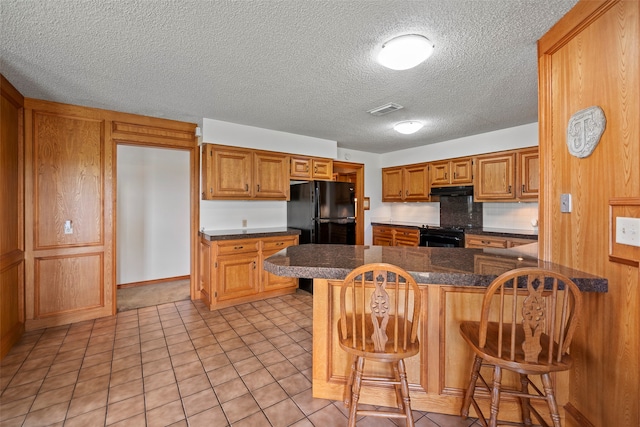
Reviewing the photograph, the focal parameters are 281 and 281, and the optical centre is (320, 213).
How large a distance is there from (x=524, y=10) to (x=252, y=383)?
9.62 ft

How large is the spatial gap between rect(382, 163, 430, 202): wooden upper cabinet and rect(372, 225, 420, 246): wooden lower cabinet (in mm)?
605

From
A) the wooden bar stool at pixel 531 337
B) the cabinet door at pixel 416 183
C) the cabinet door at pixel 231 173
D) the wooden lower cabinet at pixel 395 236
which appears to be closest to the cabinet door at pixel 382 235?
the wooden lower cabinet at pixel 395 236

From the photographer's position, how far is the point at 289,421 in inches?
65.2

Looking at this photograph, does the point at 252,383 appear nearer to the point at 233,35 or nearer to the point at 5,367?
the point at 5,367

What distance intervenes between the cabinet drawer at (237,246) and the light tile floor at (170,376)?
2.53 feet

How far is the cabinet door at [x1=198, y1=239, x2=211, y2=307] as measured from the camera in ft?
11.3

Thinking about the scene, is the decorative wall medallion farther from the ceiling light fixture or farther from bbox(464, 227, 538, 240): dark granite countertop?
bbox(464, 227, 538, 240): dark granite countertop

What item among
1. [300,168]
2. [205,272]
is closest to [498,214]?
[300,168]

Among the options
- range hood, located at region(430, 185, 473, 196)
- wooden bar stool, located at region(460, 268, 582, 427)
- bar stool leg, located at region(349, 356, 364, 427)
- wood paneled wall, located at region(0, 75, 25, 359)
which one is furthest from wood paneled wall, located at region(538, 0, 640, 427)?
wood paneled wall, located at region(0, 75, 25, 359)

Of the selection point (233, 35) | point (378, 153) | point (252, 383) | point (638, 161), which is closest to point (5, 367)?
point (252, 383)

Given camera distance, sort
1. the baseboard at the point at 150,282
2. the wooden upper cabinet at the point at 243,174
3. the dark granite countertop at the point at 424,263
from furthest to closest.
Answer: the baseboard at the point at 150,282
the wooden upper cabinet at the point at 243,174
the dark granite countertop at the point at 424,263

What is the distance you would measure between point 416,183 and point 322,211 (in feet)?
6.70

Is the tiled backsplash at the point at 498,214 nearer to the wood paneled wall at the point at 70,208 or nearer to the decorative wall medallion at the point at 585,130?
the decorative wall medallion at the point at 585,130

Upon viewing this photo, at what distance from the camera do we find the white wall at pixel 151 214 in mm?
4352
